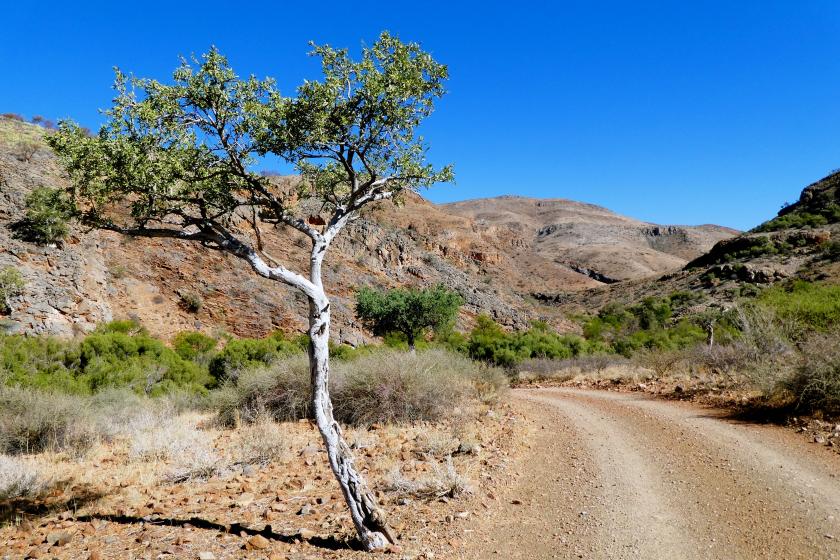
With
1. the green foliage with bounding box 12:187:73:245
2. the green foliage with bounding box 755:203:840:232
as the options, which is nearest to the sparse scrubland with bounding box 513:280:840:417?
the green foliage with bounding box 12:187:73:245

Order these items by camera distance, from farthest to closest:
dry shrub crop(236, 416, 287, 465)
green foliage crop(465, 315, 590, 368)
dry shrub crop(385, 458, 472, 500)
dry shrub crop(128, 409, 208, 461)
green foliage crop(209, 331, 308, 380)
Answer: green foliage crop(465, 315, 590, 368) → green foliage crop(209, 331, 308, 380) → dry shrub crop(128, 409, 208, 461) → dry shrub crop(236, 416, 287, 465) → dry shrub crop(385, 458, 472, 500)

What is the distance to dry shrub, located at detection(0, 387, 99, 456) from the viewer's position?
382 inches

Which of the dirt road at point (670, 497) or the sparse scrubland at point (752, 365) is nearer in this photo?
the dirt road at point (670, 497)

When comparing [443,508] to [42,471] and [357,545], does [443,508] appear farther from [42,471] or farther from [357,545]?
[42,471]

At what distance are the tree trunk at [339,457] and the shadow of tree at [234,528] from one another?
0.25 m

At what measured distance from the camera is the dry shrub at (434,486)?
6.25 metres

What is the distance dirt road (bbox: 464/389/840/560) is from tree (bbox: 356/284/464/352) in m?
19.4

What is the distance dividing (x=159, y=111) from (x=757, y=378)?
39.3ft

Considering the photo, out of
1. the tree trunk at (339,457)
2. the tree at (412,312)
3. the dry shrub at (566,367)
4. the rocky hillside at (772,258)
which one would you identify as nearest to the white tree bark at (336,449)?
the tree trunk at (339,457)

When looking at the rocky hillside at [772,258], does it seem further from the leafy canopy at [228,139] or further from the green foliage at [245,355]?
the leafy canopy at [228,139]

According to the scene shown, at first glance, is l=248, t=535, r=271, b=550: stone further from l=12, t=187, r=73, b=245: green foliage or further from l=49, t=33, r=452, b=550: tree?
l=12, t=187, r=73, b=245: green foliage

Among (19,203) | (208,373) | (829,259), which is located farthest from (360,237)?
(829,259)

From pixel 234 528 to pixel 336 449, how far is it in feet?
5.47

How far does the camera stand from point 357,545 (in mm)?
5078
